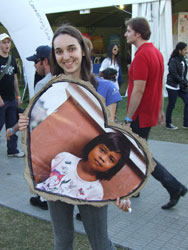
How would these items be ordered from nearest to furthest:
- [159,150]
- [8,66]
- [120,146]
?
[120,146] → [8,66] → [159,150]

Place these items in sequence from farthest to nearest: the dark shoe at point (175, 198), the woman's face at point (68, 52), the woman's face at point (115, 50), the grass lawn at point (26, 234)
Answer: the woman's face at point (115, 50) < the dark shoe at point (175, 198) < the grass lawn at point (26, 234) < the woman's face at point (68, 52)

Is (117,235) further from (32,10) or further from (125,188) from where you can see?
(32,10)

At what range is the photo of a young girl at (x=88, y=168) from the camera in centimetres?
179

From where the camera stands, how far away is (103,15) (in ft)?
59.4

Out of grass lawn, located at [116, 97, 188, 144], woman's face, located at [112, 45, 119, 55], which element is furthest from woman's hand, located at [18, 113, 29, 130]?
woman's face, located at [112, 45, 119, 55]

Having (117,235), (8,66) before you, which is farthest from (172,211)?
(8,66)

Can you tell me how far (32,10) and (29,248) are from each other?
6.45m

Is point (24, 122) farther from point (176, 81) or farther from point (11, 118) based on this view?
point (176, 81)

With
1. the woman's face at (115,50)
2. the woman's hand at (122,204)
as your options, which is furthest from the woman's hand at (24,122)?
the woman's face at (115,50)

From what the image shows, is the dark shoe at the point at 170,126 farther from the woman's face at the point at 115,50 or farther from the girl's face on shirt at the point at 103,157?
the girl's face on shirt at the point at 103,157

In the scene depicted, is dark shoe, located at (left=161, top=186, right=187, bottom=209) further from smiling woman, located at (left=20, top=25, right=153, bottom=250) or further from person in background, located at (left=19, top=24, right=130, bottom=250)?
smiling woman, located at (left=20, top=25, right=153, bottom=250)

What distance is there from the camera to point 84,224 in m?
2.02

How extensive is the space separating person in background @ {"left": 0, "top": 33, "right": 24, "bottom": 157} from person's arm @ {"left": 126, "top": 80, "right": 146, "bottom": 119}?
252cm

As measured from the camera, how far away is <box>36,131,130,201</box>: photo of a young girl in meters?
1.79
